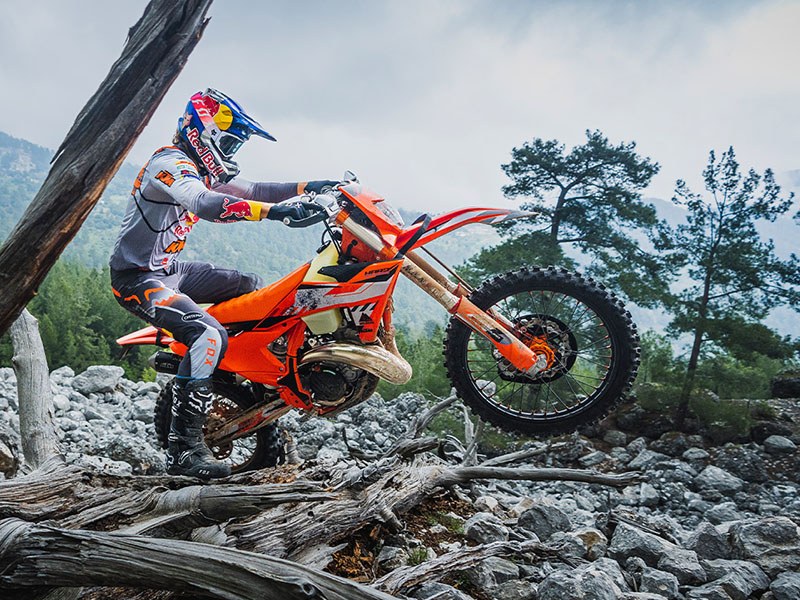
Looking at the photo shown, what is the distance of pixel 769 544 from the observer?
12.0 ft

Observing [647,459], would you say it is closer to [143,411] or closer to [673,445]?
[673,445]

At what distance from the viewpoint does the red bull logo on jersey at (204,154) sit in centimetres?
372

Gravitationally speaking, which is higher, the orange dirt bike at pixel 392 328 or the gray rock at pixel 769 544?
the orange dirt bike at pixel 392 328

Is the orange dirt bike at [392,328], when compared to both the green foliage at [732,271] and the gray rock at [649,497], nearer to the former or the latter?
the gray rock at [649,497]

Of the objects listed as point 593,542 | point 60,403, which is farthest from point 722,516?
point 60,403

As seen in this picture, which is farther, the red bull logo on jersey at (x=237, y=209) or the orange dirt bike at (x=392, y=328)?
the orange dirt bike at (x=392, y=328)

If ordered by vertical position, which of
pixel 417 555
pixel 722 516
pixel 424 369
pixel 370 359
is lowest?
pixel 417 555

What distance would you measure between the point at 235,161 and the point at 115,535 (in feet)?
7.92

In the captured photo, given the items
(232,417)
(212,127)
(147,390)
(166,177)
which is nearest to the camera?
(166,177)

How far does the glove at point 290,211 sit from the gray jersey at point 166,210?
0.29 ft

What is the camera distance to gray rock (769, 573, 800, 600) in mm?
3250

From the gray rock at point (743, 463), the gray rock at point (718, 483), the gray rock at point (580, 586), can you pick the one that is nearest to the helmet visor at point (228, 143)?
the gray rock at point (580, 586)

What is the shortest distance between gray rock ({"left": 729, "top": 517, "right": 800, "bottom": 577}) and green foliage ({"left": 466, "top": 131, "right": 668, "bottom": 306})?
25.1 ft

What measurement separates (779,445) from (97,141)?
11.7 meters
